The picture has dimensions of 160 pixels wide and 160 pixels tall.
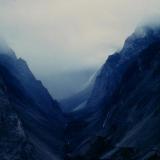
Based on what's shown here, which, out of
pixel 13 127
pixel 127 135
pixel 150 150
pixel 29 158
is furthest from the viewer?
pixel 127 135

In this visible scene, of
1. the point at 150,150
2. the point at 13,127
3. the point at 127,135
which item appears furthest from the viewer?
the point at 127,135

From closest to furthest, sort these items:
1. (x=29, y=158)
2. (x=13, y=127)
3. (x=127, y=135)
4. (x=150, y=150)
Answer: (x=150, y=150) < (x=29, y=158) < (x=13, y=127) < (x=127, y=135)

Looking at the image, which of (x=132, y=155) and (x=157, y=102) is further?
(x=157, y=102)

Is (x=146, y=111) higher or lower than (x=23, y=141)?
lower

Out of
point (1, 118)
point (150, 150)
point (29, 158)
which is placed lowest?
point (150, 150)

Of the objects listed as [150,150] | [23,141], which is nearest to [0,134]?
[23,141]

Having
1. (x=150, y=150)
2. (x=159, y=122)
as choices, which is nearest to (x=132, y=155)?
(x=150, y=150)

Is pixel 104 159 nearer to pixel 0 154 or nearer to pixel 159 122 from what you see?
pixel 159 122

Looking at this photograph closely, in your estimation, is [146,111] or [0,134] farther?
[146,111]

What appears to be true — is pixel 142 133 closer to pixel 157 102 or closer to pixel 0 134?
pixel 157 102
